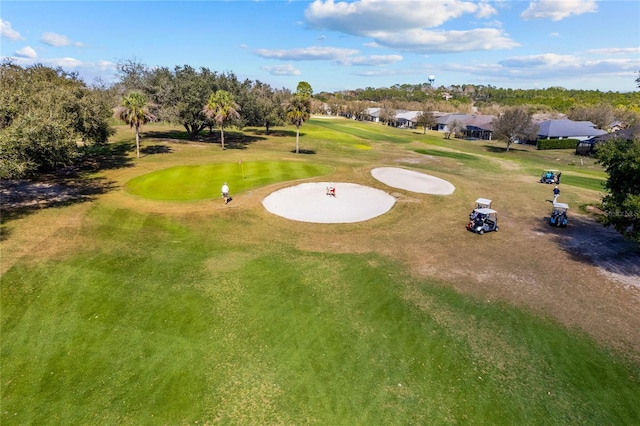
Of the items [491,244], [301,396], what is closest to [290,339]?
[301,396]

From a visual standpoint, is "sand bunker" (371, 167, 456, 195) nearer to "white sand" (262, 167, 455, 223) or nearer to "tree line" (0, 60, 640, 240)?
"white sand" (262, 167, 455, 223)

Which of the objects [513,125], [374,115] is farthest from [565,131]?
[374,115]

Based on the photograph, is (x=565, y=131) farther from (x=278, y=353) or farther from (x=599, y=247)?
(x=278, y=353)

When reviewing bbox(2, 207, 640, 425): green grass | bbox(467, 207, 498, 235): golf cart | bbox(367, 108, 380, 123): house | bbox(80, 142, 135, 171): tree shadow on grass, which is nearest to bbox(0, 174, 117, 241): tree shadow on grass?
bbox(80, 142, 135, 171): tree shadow on grass

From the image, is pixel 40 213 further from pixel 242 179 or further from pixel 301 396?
pixel 301 396

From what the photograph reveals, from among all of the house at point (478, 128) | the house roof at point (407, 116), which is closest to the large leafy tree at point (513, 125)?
the house at point (478, 128)
